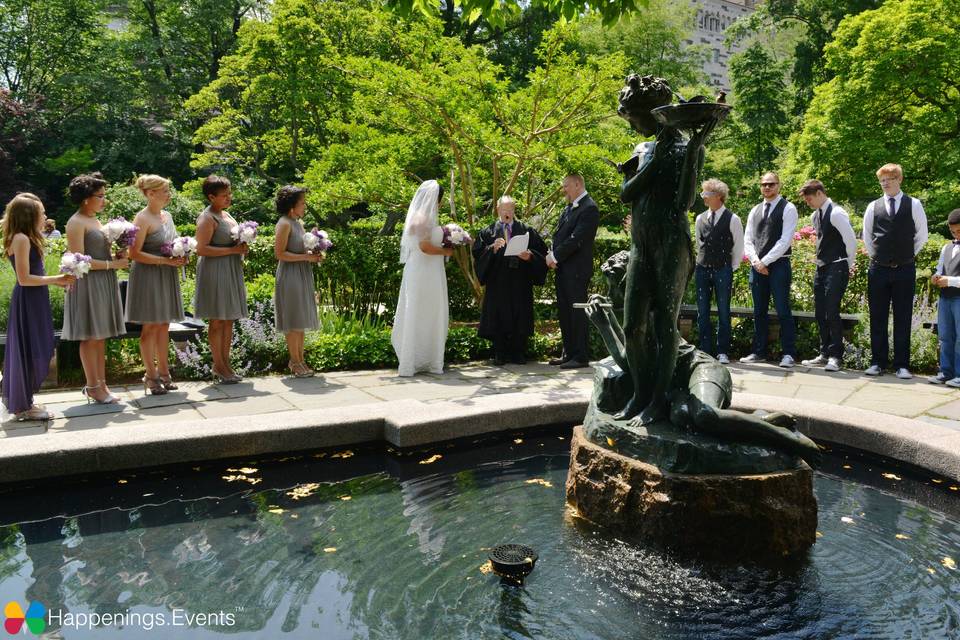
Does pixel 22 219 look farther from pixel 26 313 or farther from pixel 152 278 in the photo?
pixel 152 278

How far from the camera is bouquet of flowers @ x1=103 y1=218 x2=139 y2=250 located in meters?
5.67

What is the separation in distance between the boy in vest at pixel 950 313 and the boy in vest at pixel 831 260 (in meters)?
0.85

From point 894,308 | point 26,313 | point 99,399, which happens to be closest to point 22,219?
point 26,313

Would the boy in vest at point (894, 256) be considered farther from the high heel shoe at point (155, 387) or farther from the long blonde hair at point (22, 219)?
the long blonde hair at point (22, 219)

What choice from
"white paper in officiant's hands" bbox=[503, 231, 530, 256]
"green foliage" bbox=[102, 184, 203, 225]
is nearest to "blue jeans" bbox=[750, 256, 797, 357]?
"white paper in officiant's hands" bbox=[503, 231, 530, 256]

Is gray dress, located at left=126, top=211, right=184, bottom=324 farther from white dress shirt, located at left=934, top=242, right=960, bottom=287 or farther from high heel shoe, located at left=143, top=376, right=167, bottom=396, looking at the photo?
white dress shirt, located at left=934, top=242, right=960, bottom=287

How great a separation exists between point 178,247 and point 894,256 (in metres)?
6.67

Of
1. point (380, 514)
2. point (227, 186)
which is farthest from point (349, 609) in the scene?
point (227, 186)

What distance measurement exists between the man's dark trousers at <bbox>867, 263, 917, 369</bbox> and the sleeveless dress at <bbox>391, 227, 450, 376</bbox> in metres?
4.33

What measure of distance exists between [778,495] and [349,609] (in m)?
1.91

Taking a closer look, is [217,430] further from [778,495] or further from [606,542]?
[778,495]

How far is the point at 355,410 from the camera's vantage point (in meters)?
4.76

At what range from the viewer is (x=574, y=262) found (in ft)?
25.0

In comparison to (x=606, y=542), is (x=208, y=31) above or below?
above
